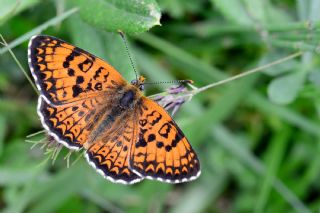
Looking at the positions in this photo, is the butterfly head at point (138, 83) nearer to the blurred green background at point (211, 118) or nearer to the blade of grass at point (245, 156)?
the blurred green background at point (211, 118)

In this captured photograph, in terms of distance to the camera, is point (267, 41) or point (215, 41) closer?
point (267, 41)

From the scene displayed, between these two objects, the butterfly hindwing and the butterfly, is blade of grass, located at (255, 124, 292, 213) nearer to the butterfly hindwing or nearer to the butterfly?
the butterfly

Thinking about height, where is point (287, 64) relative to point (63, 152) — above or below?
above

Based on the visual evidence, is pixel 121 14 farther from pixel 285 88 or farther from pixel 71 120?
pixel 285 88

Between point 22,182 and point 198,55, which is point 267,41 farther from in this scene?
point 22,182

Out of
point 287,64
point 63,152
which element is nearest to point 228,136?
point 287,64

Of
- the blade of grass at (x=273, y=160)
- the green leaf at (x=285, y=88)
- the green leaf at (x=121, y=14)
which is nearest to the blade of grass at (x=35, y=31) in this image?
the green leaf at (x=121, y=14)
